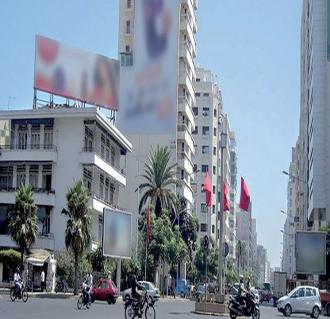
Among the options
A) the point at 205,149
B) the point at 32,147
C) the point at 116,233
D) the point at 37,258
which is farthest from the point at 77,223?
the point at 205,149

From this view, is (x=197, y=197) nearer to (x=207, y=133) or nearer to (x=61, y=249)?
(x=207, y=133)

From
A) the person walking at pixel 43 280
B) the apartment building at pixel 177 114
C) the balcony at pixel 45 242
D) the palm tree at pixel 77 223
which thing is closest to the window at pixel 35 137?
the balcony at pixel 45 242

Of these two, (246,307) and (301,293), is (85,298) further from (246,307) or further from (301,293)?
(301,293)

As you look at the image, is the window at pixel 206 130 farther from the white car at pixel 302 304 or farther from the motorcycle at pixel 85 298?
the motorcycle at pixel 85 298

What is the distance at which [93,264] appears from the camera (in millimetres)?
63500

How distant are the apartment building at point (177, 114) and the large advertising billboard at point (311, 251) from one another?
23.9m

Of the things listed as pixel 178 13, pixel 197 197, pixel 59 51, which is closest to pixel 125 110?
pixel 178 13

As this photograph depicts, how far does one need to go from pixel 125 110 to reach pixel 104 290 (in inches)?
1689

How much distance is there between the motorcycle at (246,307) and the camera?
31734 mm

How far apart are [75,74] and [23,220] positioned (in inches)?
675

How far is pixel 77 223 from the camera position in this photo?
52656mm

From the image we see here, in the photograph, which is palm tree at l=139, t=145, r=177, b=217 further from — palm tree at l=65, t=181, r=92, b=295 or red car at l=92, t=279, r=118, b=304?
red car at l=92, t=279, r=118, b=304

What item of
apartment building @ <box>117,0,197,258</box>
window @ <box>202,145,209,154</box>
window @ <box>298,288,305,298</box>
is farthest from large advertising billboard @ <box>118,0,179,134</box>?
window @ <box>298,288,305,298</box>

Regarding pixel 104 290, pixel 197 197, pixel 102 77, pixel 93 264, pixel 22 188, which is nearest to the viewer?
pixel 104 290
